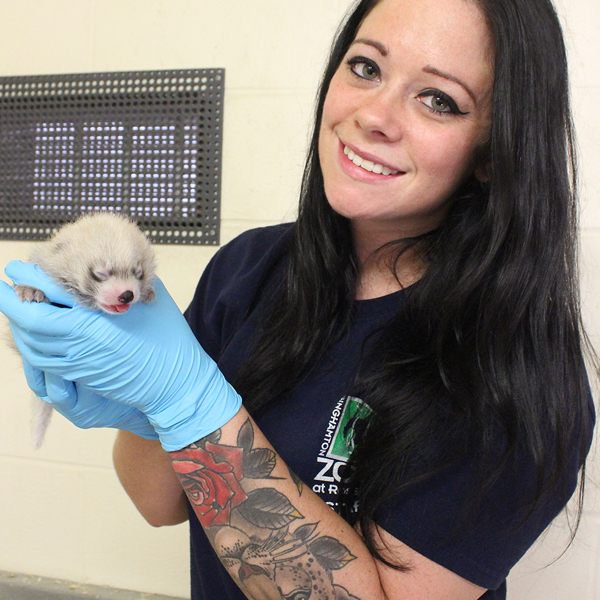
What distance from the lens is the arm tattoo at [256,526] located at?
30.0 inches

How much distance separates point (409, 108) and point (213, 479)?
0.67 metres

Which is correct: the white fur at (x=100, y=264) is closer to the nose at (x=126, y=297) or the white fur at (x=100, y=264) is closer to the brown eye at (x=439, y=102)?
the nose at (x=126, y=297)

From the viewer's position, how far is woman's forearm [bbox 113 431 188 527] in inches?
40.1

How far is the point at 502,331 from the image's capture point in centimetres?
82

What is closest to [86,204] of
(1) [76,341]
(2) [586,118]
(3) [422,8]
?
(1) [76,341]

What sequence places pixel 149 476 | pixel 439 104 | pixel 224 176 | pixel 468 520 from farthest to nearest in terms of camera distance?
pixel 224 176
pixel 149 476
pixel 439 104
pixel 468 520

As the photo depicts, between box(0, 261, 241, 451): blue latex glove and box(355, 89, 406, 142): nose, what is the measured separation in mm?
477

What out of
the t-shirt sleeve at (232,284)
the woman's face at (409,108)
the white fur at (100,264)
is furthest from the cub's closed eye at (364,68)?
the white fur at (100,264)

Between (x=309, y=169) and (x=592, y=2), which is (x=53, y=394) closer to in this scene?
(x=309, y=169)

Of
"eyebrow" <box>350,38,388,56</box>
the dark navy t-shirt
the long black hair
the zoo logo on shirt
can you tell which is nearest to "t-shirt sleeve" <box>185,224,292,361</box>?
the dark navy t-shirt

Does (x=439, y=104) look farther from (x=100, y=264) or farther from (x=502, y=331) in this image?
(x=100, y=264)

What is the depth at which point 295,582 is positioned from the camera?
0.77 metres

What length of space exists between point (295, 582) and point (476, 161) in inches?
29.7

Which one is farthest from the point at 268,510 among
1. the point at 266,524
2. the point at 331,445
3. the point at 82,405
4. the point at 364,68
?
the point at 364,68
